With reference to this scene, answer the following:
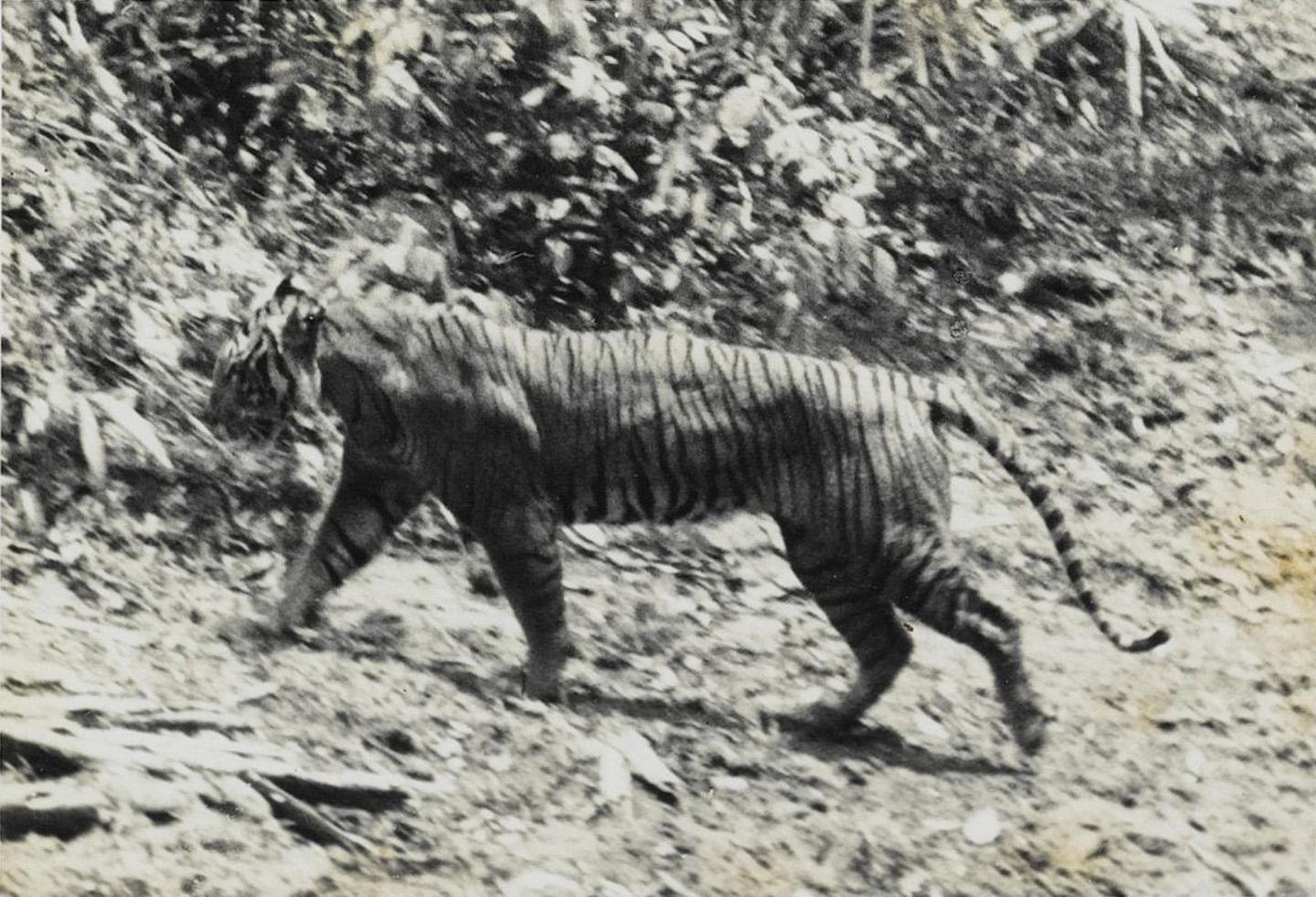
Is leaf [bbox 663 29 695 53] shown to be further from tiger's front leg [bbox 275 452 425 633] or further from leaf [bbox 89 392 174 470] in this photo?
leaf [bbox 89 392 174 470]

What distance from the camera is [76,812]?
212cm

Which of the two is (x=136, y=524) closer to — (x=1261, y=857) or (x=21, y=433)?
(x=21, y=433)

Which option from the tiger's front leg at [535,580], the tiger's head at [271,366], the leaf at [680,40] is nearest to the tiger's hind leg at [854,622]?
the tiger's front leg at [535,580]

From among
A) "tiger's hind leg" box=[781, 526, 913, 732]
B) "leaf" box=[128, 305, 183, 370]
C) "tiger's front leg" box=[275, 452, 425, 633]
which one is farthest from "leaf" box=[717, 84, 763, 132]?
"leaf" box=[128, 305, 183, 370]

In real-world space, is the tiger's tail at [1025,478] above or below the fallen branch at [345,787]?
above

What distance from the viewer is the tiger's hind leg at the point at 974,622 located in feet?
8.09

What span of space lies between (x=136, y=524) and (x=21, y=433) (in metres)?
0.19

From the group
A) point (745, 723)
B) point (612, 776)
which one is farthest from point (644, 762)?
point (745, 723)

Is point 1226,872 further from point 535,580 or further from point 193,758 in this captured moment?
point 193,758

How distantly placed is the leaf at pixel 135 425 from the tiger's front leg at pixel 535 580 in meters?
0.45

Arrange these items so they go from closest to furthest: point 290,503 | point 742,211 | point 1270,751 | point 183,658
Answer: point 183,658 < point 290,503 < point 1270,751 < point 742,211

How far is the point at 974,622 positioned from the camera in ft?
8.11

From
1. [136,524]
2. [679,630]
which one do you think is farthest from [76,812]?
[679,630]

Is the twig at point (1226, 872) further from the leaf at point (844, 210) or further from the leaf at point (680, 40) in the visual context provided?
the leaf at point (680, 40)
